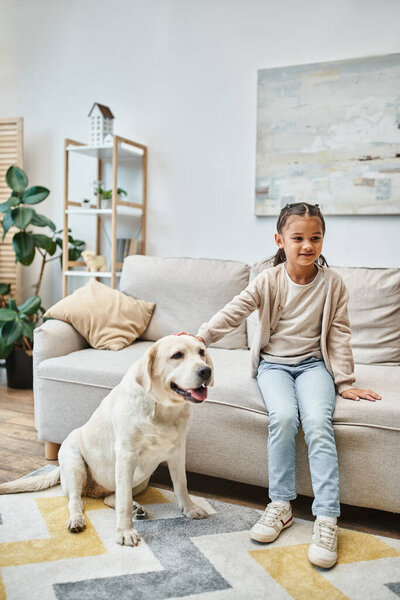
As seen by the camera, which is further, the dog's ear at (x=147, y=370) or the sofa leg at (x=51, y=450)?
the sofa leg at (x=51, y=450)

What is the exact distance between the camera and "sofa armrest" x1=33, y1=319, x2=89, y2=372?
245 centimetres

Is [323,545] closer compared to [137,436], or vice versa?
[323,545]

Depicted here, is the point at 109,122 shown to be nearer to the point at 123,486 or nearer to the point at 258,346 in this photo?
the point at 258,346

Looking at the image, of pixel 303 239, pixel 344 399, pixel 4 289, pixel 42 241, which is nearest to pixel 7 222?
pixel 42 241

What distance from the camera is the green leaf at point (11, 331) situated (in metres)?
3.31

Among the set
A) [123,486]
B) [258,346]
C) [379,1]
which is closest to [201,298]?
[258,346]

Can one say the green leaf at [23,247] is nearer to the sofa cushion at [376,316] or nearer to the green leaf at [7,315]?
the green leaf at [7,315]

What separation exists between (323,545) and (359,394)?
1.70ft

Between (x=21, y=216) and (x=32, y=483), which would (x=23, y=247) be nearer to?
(x=21, y=216)

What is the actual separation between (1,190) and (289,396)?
293 centimetres

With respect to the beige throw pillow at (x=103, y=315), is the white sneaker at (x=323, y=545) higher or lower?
lower

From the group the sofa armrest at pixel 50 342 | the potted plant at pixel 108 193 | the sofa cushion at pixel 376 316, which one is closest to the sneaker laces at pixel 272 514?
the sofa cushion at pixel 376 316

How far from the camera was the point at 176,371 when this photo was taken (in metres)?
1.60

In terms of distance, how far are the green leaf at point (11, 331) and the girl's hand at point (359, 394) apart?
84.3 inches
